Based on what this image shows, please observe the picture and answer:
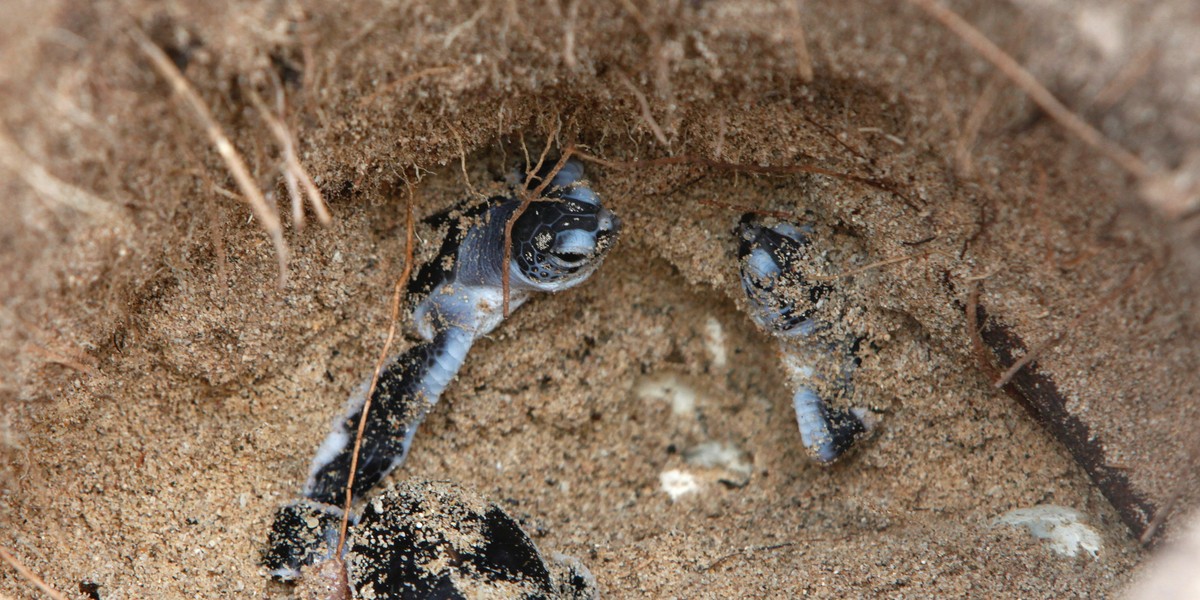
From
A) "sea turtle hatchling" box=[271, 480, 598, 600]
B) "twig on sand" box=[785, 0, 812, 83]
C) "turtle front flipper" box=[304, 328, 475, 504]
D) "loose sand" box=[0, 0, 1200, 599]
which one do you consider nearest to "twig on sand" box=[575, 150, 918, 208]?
"loose sand" box=[0, 0, 1200, 599]

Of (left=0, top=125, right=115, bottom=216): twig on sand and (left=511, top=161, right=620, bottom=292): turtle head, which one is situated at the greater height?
(left=0, top=125, right=115, bottom=216): twig on sand

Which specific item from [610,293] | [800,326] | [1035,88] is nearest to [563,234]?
[610,293]

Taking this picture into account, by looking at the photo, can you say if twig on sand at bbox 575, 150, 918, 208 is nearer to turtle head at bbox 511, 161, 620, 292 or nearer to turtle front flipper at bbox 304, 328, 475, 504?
turtle head at bbox 511, 161, 620, 292

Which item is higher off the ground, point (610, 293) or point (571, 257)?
point (571, 257)

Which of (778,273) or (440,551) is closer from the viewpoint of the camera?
(440,551)

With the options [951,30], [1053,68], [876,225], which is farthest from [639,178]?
[1053,68]

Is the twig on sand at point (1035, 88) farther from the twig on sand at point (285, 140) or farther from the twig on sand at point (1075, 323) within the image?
the twig on sand at point (285, 140)

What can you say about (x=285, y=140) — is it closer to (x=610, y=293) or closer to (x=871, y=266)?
(x=610, y=293)

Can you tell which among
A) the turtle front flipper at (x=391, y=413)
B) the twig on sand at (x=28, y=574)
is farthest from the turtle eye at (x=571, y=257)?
the twig on sand at (x=28, y=574)
